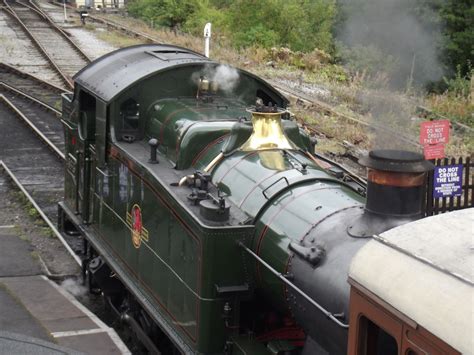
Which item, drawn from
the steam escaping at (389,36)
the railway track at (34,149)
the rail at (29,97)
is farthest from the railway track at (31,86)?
the steam escaping at (389,36)

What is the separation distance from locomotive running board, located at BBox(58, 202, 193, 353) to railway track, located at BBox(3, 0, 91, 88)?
11.8 metres

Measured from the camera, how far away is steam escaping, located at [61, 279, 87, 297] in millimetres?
9125

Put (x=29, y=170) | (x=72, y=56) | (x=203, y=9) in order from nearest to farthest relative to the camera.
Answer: (x=29, y=170) → (x=72, y=56) → (x=203, y=9)

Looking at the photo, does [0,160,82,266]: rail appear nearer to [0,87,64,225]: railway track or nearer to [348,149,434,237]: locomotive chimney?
[0,87,64,225]: railway track

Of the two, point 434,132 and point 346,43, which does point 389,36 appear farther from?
point 434,132

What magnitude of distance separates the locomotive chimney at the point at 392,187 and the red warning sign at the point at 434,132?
507cm

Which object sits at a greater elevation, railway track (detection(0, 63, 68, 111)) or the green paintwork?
the green paintwork

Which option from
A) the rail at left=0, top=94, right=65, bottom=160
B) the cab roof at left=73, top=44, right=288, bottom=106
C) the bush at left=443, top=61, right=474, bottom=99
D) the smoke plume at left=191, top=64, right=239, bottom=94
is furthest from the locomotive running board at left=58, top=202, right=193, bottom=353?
the bush at left=443, top=61, right=474, bottom=99

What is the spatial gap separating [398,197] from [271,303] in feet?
5.50

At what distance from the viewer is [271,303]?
5.69 metres

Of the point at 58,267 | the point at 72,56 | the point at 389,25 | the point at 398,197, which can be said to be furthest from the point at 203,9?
the point at 398,197

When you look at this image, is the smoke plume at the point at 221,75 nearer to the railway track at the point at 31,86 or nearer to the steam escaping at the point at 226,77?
the steam escaping at the point at 226,77

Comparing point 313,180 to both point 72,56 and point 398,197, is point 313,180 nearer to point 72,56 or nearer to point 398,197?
point 398,197

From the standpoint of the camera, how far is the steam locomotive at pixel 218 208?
189 inches
